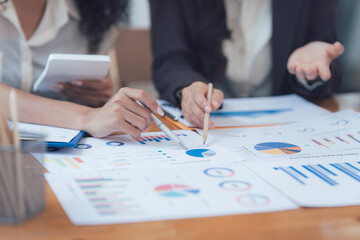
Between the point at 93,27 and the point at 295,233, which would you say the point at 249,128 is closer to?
the point at 295,233

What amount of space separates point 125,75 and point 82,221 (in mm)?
1799

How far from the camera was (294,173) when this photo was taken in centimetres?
57

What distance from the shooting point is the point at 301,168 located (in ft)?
1.94

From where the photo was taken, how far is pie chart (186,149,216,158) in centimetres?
65

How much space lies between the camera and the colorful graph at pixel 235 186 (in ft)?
1.70

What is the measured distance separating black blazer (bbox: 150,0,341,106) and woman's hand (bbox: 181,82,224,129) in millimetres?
262

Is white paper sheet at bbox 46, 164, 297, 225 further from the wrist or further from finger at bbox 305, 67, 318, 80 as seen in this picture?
finger at bbox 305, 67, 318, 80

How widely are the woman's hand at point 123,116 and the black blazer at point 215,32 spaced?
40cm

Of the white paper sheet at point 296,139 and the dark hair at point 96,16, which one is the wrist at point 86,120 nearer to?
the white paper sheet at point 296,139

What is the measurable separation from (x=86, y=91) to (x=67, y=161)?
513 millimetres

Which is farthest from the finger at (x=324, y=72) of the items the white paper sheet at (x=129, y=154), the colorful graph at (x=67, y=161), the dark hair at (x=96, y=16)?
the dark hair at (x=96, y=16)

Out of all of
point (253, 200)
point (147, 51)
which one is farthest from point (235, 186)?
point (147, 51)

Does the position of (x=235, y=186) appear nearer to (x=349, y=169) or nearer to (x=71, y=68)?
(x=349, y=169)

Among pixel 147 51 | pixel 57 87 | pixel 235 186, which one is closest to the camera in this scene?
pixel 235 186
